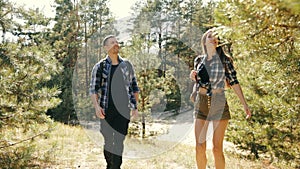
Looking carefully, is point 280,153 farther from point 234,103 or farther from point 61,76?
point 61,76

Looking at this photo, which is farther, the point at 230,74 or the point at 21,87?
the point at 21,87

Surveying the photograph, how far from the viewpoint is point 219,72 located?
3428 millimetres

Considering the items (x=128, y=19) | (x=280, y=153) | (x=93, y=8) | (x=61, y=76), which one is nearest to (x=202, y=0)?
(x=93, y=8)

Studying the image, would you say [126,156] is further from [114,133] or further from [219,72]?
[219,72]

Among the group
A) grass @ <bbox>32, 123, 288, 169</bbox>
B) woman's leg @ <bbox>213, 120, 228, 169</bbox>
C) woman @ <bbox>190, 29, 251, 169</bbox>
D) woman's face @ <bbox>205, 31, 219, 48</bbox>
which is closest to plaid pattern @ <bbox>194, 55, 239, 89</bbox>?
woman @ <bbox>190, 29, 251, 169</bbox>

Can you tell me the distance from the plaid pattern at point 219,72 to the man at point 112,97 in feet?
3.17

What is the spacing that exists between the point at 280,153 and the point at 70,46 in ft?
46.1

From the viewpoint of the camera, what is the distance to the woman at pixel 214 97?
3369 mm

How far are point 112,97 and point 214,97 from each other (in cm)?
111

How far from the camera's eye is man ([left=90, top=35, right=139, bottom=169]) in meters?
3.66

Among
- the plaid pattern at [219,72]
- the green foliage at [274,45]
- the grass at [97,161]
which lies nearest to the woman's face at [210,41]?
the plaid pattern at [219,72]

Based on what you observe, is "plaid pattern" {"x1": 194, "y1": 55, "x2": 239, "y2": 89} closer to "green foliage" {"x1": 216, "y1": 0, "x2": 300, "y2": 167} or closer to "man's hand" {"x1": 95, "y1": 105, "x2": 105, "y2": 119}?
"green foliage" {"x1": 216, "y1": 0, "x2": 300, "y2": 167}

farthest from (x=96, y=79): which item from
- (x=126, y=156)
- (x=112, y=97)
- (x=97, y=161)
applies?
(x=126, y=156)

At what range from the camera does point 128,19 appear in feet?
25.4
